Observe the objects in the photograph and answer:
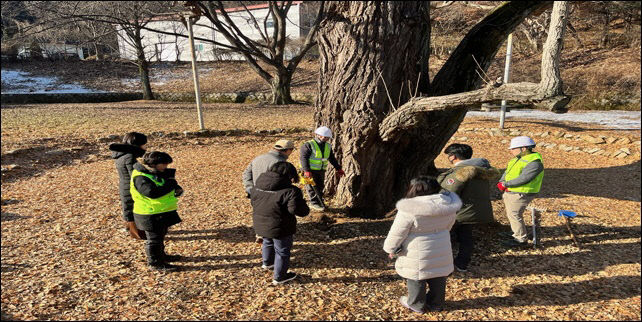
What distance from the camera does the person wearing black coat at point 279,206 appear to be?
3.37 m

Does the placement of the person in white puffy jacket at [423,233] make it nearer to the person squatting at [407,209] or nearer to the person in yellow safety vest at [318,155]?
the person squatting at [407,209]

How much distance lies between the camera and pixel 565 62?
19859mm

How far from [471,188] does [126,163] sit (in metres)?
3.87

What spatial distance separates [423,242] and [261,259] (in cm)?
202

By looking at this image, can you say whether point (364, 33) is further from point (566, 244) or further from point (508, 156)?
point (508, 156)

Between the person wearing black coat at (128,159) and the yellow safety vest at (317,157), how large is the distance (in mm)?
2110

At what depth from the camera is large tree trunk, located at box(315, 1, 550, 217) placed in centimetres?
455

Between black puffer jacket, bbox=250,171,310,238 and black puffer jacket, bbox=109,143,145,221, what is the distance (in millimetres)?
1711

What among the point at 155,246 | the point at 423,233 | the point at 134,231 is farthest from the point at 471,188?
the point at 134,231

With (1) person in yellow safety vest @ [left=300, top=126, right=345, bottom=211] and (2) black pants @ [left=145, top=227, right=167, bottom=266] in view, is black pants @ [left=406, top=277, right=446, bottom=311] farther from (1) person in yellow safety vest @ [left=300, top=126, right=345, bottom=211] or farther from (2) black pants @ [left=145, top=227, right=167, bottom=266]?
(2) black pants @ [left=145, top=227, right=167, bottom=266]

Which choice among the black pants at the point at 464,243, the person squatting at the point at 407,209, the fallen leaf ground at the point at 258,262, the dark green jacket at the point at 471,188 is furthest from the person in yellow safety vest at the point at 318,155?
the black pants at the point at 464,243

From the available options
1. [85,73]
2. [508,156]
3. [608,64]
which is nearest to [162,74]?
[85,73]

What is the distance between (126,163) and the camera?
4176 mm

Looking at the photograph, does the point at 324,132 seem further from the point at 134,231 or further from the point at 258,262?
the point at 134,231
